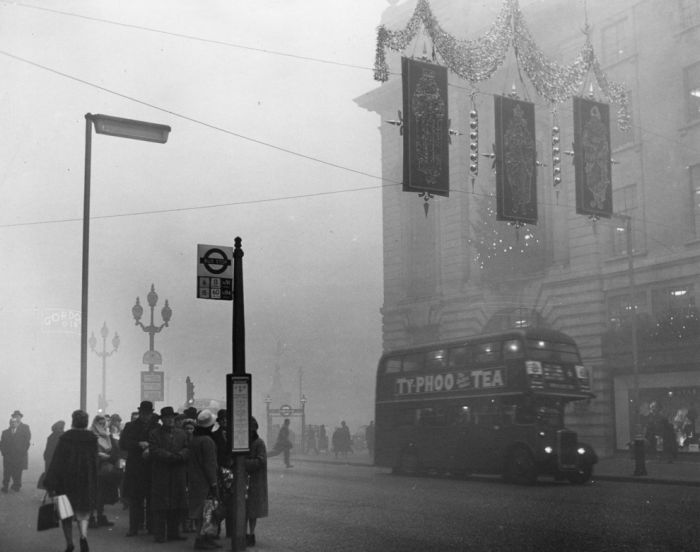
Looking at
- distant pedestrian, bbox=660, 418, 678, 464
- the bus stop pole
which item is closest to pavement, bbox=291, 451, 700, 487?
distant pedestrian, bbox=660, 418, 678, 464

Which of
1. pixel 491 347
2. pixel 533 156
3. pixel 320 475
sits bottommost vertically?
pixel 320 475

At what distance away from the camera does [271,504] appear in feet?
53.5

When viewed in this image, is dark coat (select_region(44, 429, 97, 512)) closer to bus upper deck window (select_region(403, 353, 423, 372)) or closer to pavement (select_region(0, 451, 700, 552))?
pavement (select_region(0, 451, 700, 552))

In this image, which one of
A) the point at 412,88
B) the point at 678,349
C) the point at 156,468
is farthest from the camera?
the point at 678,349

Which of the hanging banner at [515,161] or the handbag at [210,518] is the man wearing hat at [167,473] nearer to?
the handbag at [210,518]

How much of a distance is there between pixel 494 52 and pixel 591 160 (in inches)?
136

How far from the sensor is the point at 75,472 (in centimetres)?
1018

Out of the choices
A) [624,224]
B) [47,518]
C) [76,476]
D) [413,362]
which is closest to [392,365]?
[413,362]

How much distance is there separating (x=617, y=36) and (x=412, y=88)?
639 inches

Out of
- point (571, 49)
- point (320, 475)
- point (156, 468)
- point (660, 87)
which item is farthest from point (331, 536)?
point (571, 49)

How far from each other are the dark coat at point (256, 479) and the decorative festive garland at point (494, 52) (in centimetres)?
1233

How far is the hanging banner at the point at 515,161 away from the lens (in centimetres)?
2123

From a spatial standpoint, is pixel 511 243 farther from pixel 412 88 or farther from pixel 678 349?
pixel 412 88

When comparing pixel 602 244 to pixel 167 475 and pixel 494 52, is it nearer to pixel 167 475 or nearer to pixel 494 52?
pixel 494 52
